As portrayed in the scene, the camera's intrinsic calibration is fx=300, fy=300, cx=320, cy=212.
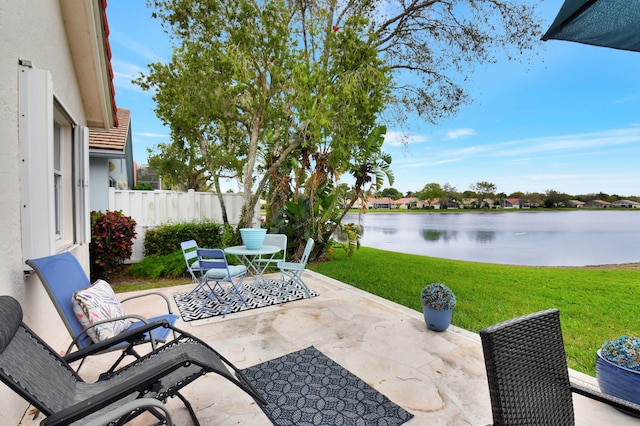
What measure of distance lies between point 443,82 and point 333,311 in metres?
9.85

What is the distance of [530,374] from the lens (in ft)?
4.95

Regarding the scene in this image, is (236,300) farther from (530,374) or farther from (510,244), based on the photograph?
(510,244)

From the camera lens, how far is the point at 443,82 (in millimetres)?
10922

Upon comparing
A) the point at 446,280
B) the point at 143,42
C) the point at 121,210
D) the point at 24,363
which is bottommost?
the point at 446,280

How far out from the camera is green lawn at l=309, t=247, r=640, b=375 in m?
3.97

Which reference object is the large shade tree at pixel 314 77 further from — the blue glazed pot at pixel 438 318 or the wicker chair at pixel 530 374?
the wicker chair at pixel 530 374

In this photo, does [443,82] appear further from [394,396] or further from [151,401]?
[151,401]

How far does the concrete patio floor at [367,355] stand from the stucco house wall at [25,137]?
2.71 feet

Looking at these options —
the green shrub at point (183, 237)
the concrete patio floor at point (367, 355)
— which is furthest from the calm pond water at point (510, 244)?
the concrete patio floor at point (367, 355)

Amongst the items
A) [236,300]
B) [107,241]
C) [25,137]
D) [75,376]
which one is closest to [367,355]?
[75,376]

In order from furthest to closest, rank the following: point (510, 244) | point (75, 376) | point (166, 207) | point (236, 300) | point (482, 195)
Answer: point (482, 195) < point (510, 244) < point (166, 207) < point (236, 300) < point (75, 376)

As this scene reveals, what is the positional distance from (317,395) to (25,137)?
3131 mm

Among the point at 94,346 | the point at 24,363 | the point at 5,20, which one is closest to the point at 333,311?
the point at 94,346

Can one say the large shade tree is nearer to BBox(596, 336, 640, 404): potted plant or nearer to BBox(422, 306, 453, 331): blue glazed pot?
BBox(422, 306, 453, 331): blue glazed pot
